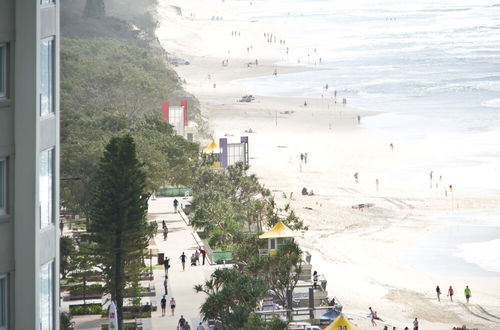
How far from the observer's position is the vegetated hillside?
47969 mm

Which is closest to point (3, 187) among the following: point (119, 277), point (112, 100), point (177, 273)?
point (119, 277)

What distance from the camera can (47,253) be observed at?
34.5 ft

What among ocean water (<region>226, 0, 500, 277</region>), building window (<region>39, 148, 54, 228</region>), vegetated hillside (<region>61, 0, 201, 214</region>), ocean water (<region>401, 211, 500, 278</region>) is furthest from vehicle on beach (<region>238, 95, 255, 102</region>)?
building window (<region>39, 148, 54, 228</region>)

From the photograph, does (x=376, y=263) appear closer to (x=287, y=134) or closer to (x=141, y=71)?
(x=287, y=134)

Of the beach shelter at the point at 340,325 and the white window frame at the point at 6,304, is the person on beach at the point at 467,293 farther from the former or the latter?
the white window frame at the point at 6,304

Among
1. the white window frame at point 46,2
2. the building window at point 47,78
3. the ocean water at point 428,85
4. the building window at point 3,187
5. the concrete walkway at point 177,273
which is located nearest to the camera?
the building window at point 3,187

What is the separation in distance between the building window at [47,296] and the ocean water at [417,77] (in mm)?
49751

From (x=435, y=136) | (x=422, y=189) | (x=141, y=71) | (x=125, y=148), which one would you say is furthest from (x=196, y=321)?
(x=141, y=71)

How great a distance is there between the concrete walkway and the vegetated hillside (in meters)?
2.02

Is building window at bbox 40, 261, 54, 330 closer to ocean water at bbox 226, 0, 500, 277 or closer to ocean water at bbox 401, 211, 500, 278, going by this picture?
ocean water at bbox 401, 211, 500, 278

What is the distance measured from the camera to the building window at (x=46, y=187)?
34.1 feet

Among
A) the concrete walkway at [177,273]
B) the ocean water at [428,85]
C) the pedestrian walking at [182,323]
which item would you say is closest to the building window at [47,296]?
the pedestrian walking at [182,323]

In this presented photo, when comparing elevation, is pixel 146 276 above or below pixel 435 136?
below

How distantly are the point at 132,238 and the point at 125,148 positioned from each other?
2.72 metres
